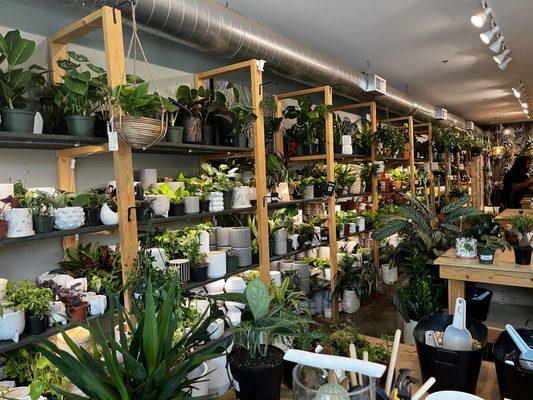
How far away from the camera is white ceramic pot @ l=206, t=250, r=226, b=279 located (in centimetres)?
275

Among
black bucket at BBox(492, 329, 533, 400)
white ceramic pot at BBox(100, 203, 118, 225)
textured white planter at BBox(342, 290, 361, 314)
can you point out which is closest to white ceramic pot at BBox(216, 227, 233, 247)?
white ceramic pot at BBox(100, 203, 118, 225)

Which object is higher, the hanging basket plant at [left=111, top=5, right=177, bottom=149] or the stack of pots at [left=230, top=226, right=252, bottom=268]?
→ the hanging basket plant at [left=111, top=5, right=177, bottom=149]

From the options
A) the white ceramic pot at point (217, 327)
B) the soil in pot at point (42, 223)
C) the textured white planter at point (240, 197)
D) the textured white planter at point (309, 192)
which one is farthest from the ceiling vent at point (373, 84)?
the soil in pot at point (42, 223)

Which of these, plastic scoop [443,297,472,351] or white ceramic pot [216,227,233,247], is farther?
white ceramic pot [216,227,233,247]

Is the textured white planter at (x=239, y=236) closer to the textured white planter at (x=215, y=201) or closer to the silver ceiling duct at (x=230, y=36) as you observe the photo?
the textured white planter at (x=215, y=201)

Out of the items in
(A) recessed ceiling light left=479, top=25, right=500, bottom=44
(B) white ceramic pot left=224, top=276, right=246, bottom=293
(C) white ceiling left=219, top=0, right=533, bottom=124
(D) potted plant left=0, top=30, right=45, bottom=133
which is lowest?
(B) white ceramic pot left=224, top=276, right=246, bottom=293

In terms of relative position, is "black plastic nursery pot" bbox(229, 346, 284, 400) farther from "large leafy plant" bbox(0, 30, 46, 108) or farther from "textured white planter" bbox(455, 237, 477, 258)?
"textured white planter" bbox(455, 237, 477, 258)

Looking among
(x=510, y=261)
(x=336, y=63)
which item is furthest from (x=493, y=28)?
(x=510, y=261)

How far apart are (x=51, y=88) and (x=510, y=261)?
292 centimetres

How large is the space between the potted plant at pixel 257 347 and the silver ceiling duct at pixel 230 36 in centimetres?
191

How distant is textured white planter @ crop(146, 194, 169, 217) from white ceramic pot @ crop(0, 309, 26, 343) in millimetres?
887

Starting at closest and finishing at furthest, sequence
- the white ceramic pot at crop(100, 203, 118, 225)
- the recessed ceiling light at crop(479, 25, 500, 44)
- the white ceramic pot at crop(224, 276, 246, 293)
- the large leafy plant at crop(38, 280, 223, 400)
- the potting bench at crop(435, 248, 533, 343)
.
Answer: the large leafy plant at crop(38, 280, 223, 400)
the white ceramic pot at crop(100, 203, 118, 225)
the potting bench at crop(435, 248, 533, 343)
the white ceramic pot at crop(224, 276, 246, 293)
the recessed ceiling light at crop(479, 25, 500, 44)

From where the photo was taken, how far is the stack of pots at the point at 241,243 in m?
3.02

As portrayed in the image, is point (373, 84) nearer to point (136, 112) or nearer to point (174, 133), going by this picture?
point (174, 133)
